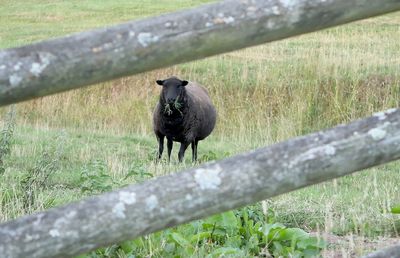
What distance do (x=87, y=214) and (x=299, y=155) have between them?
74 centimetres

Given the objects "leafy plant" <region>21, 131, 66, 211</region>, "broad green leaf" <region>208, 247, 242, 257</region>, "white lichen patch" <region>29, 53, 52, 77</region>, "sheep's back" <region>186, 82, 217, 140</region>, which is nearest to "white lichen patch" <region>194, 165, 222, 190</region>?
"white lichen patch" <region>29, 53, 52, 77</region>

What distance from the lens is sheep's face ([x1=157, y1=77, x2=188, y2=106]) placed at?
12972 mm

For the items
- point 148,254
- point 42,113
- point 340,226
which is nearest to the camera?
point 148,254

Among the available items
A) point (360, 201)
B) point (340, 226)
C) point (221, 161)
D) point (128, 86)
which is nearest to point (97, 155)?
point (360, 201)

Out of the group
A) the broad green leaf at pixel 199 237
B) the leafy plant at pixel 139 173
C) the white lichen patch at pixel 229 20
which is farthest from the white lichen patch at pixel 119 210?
the leafy plant at pixel 139 173

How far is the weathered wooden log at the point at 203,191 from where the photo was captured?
2.60 m

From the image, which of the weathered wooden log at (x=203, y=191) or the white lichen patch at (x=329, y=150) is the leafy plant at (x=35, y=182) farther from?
the white lichen patch at (x=329, y=150)

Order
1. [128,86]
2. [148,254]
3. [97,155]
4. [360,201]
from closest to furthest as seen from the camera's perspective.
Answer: [148,254] < [360,201] < [97,155] < [128,86]

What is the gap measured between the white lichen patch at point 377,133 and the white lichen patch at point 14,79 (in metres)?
1.20

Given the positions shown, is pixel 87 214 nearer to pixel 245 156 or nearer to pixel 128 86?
pixel 245 156

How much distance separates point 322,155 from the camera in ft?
9.32

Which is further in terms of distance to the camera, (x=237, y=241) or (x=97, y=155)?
(x=97, y=155)

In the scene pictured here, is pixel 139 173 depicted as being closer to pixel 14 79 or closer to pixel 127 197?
pixel 127 197

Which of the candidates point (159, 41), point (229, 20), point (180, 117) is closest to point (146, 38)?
point (159, 41)
